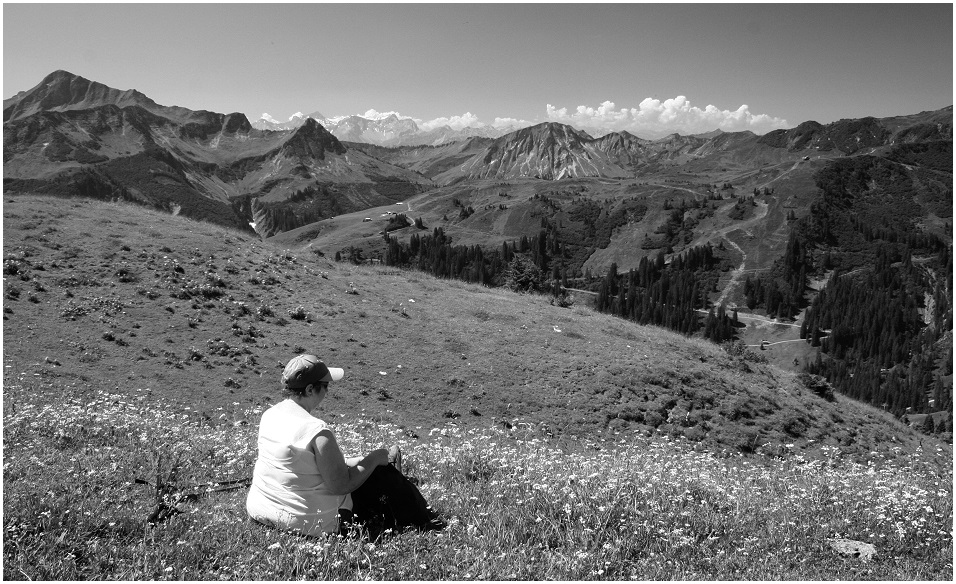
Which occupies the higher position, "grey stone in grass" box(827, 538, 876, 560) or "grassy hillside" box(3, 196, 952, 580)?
"grey stone in grass" box(827, 538, 876, 560)

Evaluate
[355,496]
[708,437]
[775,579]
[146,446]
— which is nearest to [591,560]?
[775,579]

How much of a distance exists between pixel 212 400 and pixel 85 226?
17.0 meters

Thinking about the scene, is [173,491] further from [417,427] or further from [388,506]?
[417,427]

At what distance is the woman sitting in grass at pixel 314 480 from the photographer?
627cm

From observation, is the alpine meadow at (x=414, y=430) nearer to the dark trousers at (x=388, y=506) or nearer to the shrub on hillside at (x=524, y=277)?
the dark trousers at (x=388, y=506)

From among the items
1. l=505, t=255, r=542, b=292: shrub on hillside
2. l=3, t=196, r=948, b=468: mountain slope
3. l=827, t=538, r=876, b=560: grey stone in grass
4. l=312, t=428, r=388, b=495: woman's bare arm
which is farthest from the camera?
l=505, t=255, r=542, b=292: shrub on hillside

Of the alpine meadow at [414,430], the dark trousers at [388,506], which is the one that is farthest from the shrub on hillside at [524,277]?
the dark trousers at [388,506]

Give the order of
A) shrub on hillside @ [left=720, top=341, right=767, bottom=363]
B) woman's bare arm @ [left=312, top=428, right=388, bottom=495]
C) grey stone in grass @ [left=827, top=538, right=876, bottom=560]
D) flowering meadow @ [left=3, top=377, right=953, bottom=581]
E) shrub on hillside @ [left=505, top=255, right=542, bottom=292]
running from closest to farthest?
flowering meadow @ [left=3, top=377, right=953, bottom=581], woman's bare arm @ [left=312, top=428, right=388, bottom=495], grey stone in grass @ [left=827, top=538, right=876, bottom=560], shrub on hillside @ [left=720, top=341, right=767, bottom=363], shrub on hillside @ [left=505, top=255, right=542, bottom=292]

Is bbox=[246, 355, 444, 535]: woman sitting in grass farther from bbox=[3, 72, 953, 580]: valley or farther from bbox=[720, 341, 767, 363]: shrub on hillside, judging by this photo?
bbox=[720, 341, 767, 363]: shrub on hillside

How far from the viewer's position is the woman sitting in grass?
627 centimetres

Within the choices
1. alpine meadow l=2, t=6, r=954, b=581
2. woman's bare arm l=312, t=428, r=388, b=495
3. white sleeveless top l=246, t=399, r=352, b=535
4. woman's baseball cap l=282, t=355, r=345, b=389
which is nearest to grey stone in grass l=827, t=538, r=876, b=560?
alpine meadow l=2, t=6, r=954, b=581

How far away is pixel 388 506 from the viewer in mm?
6719

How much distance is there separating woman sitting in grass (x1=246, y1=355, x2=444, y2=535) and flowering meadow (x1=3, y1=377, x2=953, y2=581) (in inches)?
10.7

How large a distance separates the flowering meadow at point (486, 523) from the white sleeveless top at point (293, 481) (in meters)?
0.22
